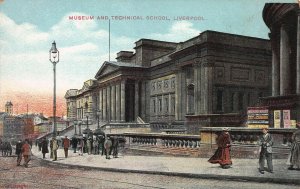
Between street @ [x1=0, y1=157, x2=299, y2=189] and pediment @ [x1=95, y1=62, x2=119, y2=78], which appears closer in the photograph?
street @ [x1=0, y1=157, x2=299, y2=189]

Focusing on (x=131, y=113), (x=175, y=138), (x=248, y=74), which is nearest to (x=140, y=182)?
(x=175, y=138)

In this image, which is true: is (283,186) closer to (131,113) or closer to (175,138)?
(175,138)

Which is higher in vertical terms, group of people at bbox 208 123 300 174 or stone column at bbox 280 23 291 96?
stone column at bbox 280 23 291 96

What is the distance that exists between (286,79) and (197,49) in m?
14.4

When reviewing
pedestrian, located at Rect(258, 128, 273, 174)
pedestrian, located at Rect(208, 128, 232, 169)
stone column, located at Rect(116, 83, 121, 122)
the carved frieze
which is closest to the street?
pedestrian, located at Rect(258, 128, 273, 174)

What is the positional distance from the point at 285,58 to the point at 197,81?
14104 mm

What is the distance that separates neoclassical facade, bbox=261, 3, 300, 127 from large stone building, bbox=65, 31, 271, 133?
506 centimetres

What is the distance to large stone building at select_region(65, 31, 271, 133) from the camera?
34062mm

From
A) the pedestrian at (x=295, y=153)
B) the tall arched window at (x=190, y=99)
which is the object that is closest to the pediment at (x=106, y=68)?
the tall arched window at (x=190, y=99)

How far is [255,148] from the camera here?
14523 mm

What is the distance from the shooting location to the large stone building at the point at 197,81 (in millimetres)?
34062

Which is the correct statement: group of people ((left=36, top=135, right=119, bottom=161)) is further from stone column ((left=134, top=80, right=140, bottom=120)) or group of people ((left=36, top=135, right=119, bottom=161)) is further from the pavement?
stone column ((left=134, top=80, right=140, bottom=120))

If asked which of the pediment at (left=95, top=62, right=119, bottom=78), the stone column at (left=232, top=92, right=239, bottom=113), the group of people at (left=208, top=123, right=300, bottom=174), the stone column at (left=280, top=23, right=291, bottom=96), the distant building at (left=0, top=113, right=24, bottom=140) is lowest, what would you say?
the distant building at (left=0, top=113, right=24, bottom=140)

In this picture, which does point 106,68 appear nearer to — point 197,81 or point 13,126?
point 13,126
